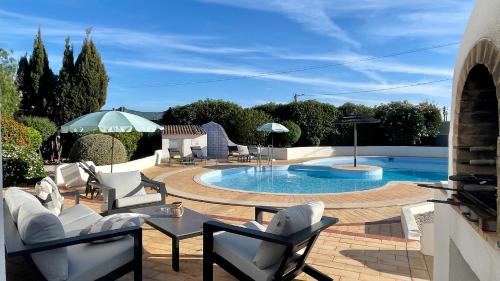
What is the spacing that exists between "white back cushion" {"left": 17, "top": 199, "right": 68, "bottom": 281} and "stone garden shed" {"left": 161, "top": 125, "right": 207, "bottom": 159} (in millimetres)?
14840

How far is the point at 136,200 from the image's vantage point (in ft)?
19.1

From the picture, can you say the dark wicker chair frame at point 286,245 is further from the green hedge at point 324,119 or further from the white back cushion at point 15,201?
the green hedge at point 324,119

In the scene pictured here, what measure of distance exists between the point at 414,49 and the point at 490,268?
91.6 feet

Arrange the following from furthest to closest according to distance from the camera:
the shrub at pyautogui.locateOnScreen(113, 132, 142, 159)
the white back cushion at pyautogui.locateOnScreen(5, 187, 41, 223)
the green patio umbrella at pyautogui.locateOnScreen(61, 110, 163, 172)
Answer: the shrub at pyautogui.locateOnScreen(113, 132, 142, 159) < the green patio umbrella at pyautogui.locateOnScreen(61, 110, 163, 172) < the white back cushion at pyautogui.locateOnScreen(5, 187, 41, 223)

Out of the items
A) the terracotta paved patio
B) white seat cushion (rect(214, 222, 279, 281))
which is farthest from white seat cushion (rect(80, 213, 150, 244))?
white seat cushion (rect(214, 222, 279, 281))

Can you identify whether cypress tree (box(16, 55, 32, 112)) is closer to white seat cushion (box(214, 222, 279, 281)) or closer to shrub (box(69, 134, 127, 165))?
shrub (box(69, 134, 127, 165))

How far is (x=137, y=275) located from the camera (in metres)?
3.18

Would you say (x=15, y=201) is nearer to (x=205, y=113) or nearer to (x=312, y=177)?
(x=312, y=177)

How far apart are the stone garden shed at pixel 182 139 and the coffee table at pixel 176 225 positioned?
1326cm

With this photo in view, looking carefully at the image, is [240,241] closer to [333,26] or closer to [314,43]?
[333,26]

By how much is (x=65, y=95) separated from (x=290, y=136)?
13.5 meters

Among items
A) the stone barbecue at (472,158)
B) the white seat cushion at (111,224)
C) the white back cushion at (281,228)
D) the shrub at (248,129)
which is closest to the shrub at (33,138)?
the white seat cushion at (111,224)

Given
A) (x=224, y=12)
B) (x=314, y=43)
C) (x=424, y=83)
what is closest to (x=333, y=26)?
(x=314, y=43)

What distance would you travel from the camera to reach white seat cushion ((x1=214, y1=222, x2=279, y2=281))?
296 cm
